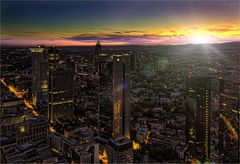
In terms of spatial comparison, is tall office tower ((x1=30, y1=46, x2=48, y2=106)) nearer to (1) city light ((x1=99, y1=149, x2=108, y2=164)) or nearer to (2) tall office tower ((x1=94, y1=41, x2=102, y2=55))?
(2) tall office tower ((x1=94, y1=41, x2=102, y2=55))

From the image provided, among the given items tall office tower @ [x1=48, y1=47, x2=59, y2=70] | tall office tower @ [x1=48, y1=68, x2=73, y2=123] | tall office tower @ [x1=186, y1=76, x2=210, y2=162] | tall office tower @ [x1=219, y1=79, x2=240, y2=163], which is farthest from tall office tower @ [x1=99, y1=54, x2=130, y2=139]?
tall office tower @ [x1=48, y1=47, x2=59, y2=70]

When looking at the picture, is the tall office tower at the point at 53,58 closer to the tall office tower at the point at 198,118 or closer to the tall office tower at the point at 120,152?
the tall office tower at the point at 198,118

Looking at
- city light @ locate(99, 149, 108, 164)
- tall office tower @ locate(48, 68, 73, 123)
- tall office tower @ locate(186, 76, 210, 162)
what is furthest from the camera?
tall office tower @ locate(48, 68, 73, 123)

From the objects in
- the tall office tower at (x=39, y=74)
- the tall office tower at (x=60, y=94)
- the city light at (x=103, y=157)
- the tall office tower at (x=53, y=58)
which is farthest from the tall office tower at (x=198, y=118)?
the tall office tower at (x=53, y=58)

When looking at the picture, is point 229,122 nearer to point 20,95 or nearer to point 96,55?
point 96,55

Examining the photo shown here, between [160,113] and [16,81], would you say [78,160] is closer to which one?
[160,113]

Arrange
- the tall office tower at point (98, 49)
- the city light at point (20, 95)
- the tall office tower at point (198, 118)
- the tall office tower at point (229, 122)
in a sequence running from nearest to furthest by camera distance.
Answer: the tall office tower at point (229, 122) < the tall office tower at point (198, 118) < the tall office tower at point (98, 49) < the city light at point (20, 95)

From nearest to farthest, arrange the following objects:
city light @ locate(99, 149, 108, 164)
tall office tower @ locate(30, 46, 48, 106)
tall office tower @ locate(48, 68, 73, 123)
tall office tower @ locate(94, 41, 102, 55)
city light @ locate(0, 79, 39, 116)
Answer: city light @ locate(99, 149, 108, 164)
tall office tower @ locate(94, 41, 102, 55)
tall office tower @ locate(48, 68, 73, 123)
city light @ locate(0, 79, 39, 116)
tall office tower @ locate(30, 46, 48, 106)
